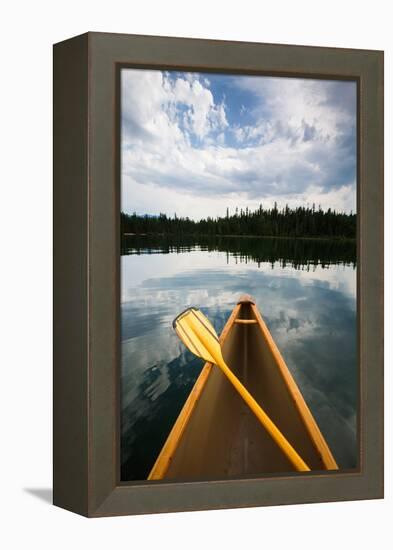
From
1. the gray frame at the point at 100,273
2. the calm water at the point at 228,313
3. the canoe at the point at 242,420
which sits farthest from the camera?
the canoe at the point at 242,420

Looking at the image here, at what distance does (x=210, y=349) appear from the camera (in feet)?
18.7

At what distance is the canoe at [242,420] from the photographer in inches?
221

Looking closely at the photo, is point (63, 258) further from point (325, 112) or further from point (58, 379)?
point (325, 112)

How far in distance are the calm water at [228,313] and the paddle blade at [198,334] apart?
0.04 metres

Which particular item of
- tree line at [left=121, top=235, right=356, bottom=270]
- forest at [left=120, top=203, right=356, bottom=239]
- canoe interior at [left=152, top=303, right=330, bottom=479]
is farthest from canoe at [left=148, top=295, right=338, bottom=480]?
forest at [left=120, top=203, right=356, bottom=239]

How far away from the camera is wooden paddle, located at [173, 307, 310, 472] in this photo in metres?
5.64

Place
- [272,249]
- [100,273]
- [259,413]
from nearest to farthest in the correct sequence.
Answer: [100,273] → [259,413] → [272,249]

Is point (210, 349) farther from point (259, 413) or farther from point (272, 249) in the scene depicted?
point (272, 249)

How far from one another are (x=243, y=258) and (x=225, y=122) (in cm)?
64

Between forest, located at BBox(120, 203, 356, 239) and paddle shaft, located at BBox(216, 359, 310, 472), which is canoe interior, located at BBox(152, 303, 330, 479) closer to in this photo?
paddle shaft, located at BBox(216, 359, 310, 472)

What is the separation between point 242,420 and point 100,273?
38.7 inches

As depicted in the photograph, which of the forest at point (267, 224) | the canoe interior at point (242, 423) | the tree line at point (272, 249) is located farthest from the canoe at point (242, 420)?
the forest at point (267, 224)

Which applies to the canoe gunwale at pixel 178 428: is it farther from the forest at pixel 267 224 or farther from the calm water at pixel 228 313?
the forest at pixel 267 224

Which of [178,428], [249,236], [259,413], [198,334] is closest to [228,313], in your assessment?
[198,334]
